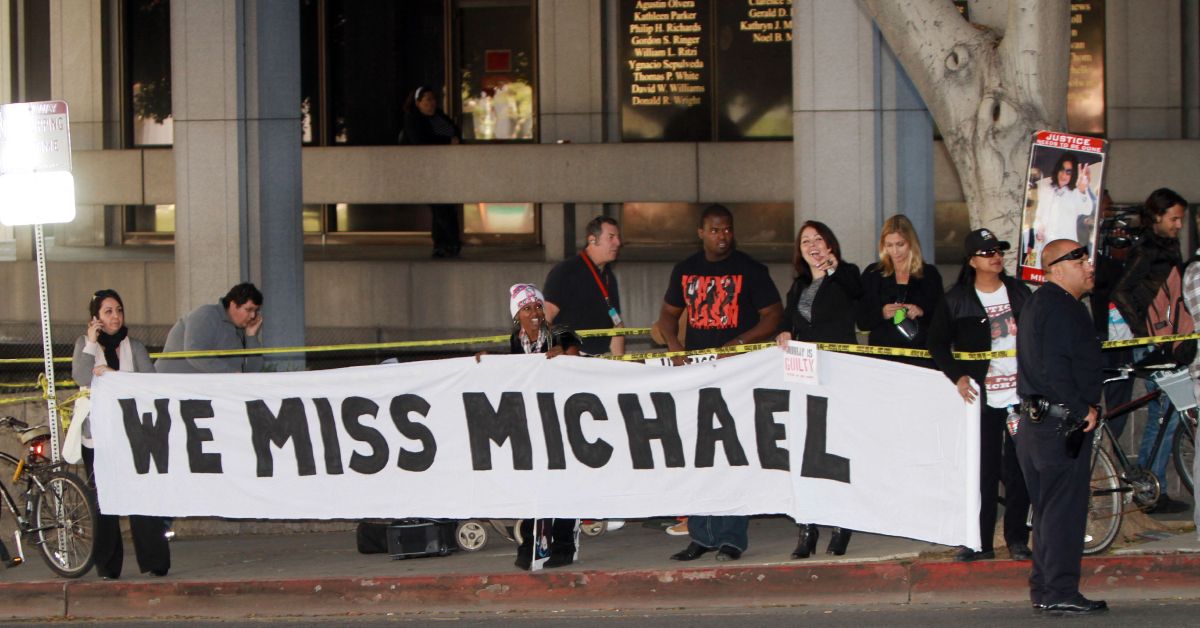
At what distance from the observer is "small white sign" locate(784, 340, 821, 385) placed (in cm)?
859

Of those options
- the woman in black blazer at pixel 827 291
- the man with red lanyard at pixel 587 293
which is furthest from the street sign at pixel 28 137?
the woman in black blazer at pixel 827 291

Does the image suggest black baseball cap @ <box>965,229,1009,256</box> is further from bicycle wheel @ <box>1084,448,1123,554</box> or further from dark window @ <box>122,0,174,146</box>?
dark window @ <box>122,0,174,146</box>

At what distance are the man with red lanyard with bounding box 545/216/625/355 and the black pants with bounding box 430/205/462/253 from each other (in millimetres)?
9968

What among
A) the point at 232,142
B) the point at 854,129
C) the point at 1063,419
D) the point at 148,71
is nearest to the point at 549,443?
the point at 1063,419

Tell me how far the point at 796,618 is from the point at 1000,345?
73.0 inches

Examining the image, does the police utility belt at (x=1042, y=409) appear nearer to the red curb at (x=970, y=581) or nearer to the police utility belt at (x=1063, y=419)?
the police utility belt at (x=1063, y=419)

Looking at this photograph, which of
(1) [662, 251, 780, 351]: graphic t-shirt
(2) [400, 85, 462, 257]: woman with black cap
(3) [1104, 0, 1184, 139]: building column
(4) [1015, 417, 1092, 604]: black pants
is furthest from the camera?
(2) [400, 85, 462, 257]: woman with black cap

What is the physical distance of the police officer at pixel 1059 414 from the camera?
7.58 metres

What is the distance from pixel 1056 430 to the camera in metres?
7.68

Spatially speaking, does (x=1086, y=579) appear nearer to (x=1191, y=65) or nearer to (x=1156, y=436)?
(x=1156, y=436)

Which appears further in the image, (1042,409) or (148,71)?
(148,71)

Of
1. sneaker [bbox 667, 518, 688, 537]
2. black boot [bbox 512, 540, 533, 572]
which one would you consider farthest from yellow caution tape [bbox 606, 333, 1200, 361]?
black boot [bbox 512, 540, 533, 572]

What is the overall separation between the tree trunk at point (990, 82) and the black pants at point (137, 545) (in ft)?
17.7

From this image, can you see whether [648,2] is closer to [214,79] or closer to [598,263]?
[214,79]
